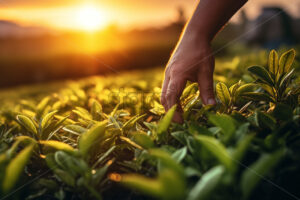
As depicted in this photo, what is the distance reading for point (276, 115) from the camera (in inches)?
48.8

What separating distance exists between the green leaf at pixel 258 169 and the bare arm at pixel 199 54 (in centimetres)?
78

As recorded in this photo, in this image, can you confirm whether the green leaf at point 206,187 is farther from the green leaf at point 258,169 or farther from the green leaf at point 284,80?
the green leaf at point 284,80

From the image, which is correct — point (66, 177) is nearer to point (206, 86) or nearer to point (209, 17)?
point (206, 86)

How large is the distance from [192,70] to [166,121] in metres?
0.54

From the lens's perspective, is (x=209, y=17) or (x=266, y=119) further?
(x=209, y=17)

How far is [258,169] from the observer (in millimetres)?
824

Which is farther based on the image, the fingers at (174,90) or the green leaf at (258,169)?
the fingers at (174,90)

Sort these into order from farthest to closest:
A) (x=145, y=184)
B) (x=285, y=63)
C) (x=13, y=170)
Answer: (x=285, y=63) → (x=13, y=170) → (x=145, y=184)

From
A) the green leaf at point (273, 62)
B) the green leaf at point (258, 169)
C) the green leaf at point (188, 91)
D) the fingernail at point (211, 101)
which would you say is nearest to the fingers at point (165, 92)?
the green leaf at point (188, 91)

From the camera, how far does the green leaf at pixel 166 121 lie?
1.23m

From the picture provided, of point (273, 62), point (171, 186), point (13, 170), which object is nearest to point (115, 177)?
point (13, 170)

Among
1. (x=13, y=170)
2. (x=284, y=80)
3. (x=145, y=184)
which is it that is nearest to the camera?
(x=145, y=184)

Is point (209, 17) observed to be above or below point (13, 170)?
above

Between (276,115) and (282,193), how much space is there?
37cm
